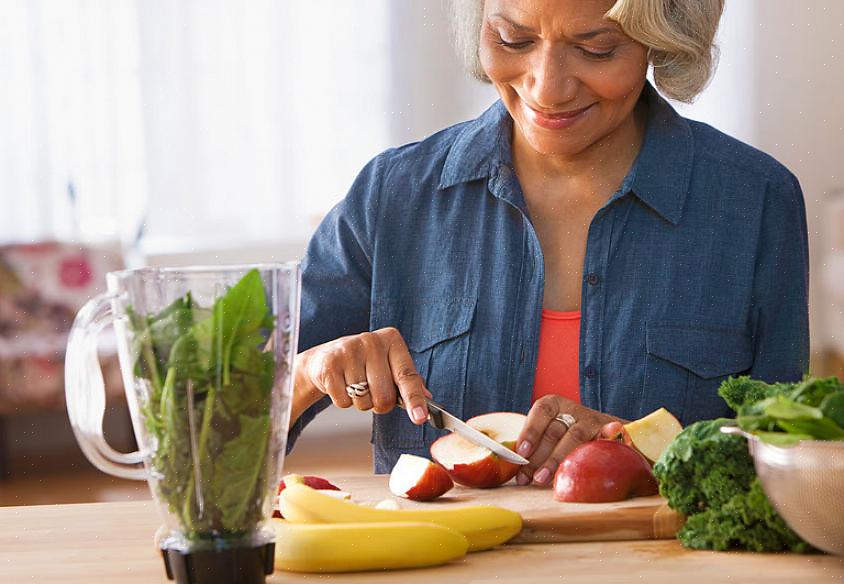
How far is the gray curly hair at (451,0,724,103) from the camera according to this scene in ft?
5.18

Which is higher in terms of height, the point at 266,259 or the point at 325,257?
the point at 325,257

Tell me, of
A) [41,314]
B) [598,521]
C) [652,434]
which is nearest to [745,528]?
[598,521]

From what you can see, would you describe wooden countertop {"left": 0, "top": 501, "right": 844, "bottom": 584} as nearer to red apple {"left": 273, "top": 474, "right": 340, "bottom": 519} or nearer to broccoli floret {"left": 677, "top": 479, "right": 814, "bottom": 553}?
broccoli floret {"left": 677, "top": 479, "right": 814, "bottom": 553}

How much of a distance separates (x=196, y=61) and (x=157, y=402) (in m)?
4.63

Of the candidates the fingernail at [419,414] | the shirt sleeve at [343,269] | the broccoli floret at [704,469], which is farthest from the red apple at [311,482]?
the shirt sleeve at [343,269]

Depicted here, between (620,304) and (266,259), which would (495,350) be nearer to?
(620,304)

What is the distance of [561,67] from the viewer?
1589 mm

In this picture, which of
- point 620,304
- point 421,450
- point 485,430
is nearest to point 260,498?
point 485,430

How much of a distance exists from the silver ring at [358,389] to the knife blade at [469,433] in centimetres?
8

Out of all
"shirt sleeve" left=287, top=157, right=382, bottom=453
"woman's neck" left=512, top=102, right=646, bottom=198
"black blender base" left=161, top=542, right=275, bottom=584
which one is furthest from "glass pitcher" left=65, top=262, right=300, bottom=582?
"woman's neck" left=512, top=102, right=646, bottom=198

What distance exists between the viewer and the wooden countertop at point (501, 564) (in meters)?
0.91

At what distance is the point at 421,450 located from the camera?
171cm

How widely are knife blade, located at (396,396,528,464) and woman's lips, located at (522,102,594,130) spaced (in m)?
0.52

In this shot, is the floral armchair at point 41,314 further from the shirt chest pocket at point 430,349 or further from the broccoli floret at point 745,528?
the broccoli floret at point 745,528
